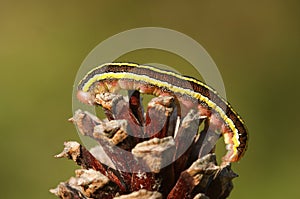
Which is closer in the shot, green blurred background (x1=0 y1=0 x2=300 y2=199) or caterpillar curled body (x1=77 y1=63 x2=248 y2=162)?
caterpillar curled body (x1=77 y1=63 x2=248 y2=162)

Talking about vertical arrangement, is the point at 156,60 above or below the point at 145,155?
above

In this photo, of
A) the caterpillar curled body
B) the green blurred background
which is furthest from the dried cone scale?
the green blurred background

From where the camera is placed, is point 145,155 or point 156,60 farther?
point 156,60

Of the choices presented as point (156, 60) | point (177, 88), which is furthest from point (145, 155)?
point (156, 60)

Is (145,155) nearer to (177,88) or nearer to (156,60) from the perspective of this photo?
(177,88)

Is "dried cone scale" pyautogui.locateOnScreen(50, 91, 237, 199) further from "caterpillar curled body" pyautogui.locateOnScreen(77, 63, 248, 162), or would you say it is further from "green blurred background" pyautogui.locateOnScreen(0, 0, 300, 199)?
"green blurred background" pyautogui.locateOnScreen(0, 0, 300, 199)
